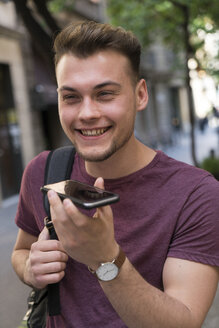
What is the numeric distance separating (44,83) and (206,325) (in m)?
11.9

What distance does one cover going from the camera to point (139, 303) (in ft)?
4.63

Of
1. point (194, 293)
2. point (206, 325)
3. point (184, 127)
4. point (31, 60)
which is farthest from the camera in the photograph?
point (184, 127)

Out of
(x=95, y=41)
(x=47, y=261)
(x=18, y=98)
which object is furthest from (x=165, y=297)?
(x=18, y=98)

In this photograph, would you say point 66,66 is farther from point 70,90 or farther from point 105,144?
point 105,144

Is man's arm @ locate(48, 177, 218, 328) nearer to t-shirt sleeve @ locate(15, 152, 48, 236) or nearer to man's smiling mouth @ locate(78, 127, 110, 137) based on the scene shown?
man's smiling mouth @ locate(78, 127, 110, 137)

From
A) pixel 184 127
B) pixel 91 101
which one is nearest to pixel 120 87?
pixel 91 101

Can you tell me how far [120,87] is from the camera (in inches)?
70.1

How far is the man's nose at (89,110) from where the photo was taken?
1.73 metres

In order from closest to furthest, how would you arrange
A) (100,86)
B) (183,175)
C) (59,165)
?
1. (100,86)
2. (183,175)
3. (59,165)

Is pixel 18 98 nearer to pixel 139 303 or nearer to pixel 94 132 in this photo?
pixel 94 132

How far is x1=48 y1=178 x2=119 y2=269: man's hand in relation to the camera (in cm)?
125

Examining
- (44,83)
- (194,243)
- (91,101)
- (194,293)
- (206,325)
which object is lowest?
(206,325)

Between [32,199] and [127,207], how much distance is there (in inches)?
19.8

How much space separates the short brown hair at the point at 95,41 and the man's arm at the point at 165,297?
0.88 metres
